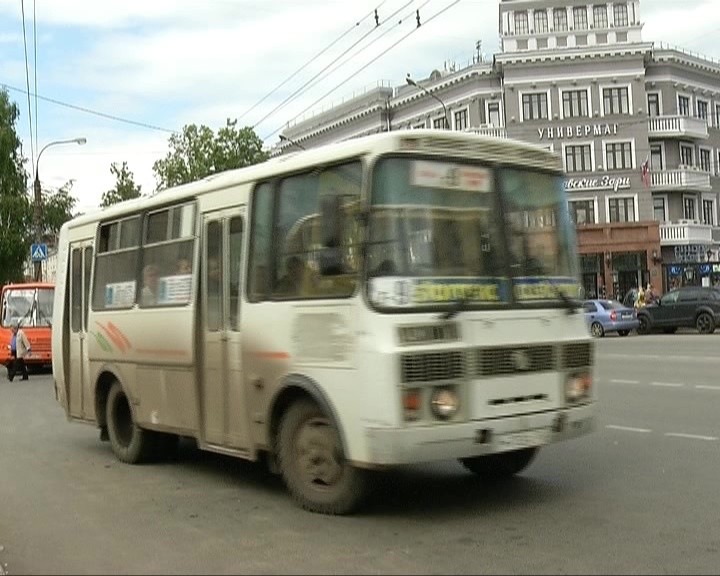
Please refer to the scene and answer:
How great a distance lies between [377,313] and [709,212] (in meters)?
52.9

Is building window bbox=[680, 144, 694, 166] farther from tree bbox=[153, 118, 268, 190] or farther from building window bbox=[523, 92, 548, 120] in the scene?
tree bbox=[153, 118, 268, 190]

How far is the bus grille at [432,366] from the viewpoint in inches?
245

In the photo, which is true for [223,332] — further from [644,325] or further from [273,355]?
[644,325]

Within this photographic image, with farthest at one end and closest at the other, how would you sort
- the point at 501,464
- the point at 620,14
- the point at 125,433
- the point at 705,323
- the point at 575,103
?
1. the point at 620,14
2. the point at 575,103
3. the point at 705,323
4. the point at 125,433
5. the point at 501,464

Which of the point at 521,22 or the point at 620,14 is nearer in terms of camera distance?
the point at 620,14

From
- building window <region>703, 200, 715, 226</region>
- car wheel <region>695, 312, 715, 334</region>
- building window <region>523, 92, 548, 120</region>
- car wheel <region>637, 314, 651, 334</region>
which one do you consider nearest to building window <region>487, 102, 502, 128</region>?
building window <region>523, 92, 548, 120</region>

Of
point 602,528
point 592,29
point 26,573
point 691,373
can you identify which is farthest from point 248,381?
point 592,29

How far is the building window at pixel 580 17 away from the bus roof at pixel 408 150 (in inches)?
1921

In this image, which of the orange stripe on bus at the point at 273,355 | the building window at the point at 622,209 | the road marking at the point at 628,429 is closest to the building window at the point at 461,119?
the building window at the point at 622,209

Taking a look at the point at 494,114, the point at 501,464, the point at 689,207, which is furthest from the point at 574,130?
the point at 501,464

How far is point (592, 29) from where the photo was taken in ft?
173

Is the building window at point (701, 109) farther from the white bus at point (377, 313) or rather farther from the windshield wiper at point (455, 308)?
the windshield wiper at point (455, 308)

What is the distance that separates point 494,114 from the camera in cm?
5238

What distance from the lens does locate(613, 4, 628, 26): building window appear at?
52.8 meters
